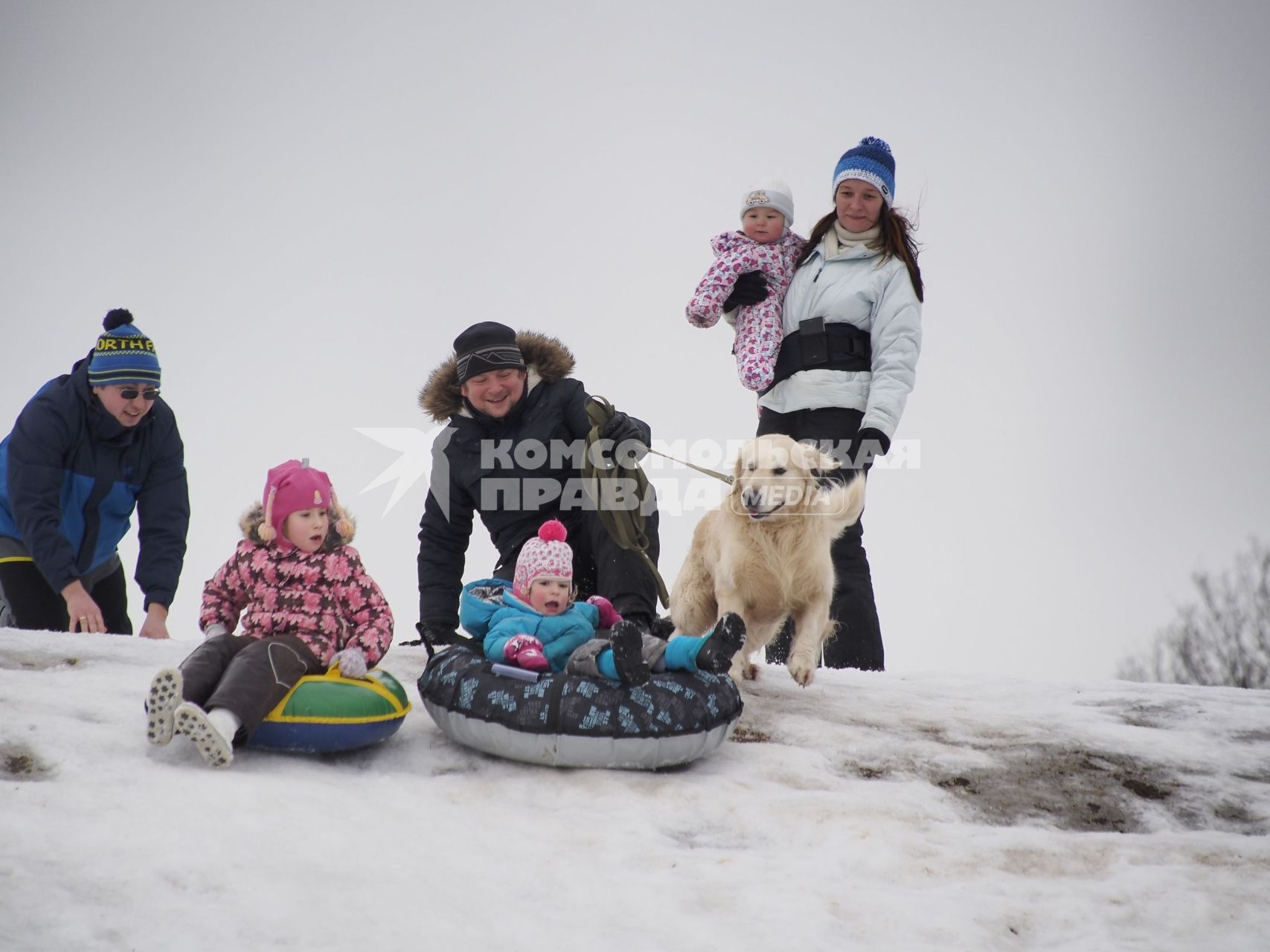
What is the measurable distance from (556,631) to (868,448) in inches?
73.2

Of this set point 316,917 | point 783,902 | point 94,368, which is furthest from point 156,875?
point 94,368

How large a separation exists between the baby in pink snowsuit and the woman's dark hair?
12cm

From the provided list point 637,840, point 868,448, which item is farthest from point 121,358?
point 868,448

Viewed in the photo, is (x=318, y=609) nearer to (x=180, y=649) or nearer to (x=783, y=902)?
(x=180, y=649)

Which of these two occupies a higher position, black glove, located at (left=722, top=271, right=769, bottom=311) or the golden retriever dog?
black glove, located at (left=722, top=271, right=769, bottom=311)

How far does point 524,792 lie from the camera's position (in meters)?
3.39

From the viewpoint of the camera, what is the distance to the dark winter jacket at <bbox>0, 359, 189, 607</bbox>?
189 inches

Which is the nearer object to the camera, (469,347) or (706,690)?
(706,690)

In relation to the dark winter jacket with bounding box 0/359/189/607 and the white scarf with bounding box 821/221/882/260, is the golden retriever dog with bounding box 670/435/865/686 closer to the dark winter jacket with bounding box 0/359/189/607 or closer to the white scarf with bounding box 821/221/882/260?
the white scarf with bounding box 821/221/882/260

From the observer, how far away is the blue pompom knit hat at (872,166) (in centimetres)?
507

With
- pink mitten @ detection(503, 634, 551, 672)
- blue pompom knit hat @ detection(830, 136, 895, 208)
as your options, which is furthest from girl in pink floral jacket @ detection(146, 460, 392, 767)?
blue pompom knit hat @ detection(830, 136, 895, 208)

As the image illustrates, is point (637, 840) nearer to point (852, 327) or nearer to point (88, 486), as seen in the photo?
point (852, 327)

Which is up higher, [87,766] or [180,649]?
[180,649]

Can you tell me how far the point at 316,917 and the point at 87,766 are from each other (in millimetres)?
1182
